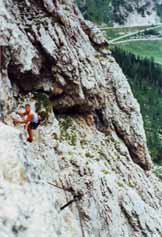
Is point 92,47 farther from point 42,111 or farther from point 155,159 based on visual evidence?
point 155,159

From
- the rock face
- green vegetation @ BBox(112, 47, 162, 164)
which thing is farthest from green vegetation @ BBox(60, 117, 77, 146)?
green vegetation @ BBox(112, 47, 162, 164)

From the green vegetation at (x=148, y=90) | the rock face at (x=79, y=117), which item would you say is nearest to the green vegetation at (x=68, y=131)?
the rock face at (x=79, y=117)

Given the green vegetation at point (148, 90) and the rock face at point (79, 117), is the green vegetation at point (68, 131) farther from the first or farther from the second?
the green vegetation at point (148, 90)

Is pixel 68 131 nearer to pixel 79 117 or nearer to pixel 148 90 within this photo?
pixel 79 117

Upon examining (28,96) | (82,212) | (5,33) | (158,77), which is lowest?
(158,77)

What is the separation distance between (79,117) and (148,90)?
108m

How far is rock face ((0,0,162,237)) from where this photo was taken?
3241 cm

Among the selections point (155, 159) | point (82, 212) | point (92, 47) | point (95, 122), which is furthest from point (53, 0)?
point (155, 159)

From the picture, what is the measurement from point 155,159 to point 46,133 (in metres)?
72.6

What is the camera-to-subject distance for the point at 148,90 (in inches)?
5714

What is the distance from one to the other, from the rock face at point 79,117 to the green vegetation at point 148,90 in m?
64.0

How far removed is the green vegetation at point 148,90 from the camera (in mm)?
116438

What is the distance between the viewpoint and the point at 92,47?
41.9 m

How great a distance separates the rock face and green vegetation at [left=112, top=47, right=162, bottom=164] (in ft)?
210
